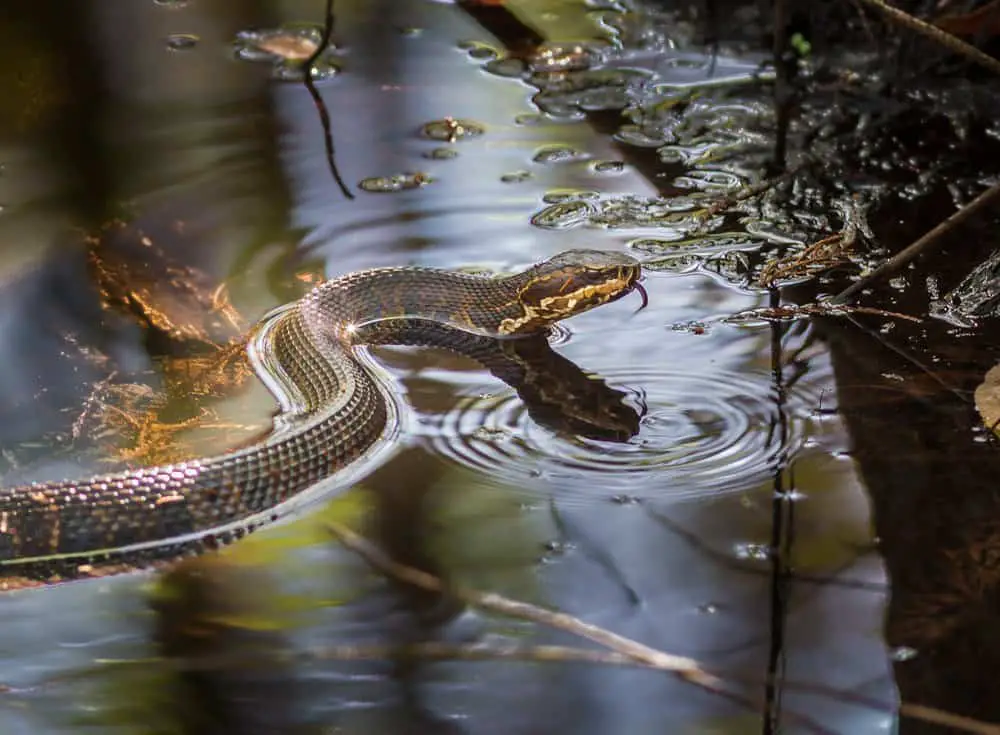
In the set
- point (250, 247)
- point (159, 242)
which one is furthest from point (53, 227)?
point (250, 247)

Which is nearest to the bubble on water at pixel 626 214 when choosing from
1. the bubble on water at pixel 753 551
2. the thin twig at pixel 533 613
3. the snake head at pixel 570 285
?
the snake head at pixel 570 285

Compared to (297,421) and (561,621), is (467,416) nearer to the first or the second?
(297,421)

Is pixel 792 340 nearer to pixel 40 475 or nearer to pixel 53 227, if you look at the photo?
pixel 40 475

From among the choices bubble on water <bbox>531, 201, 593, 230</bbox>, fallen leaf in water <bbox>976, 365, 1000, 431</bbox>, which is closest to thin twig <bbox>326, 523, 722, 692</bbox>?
fallen leaf in water <bbox>976, 365, 1000, 431</bbox>

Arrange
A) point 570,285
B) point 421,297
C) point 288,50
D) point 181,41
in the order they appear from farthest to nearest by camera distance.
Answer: point 181,41 → point 288,50 → point 421,297 → point 570,285

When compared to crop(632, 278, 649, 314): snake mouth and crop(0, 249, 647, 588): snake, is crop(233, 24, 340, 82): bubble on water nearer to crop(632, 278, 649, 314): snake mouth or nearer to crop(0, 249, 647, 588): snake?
crop(0, 249, 647, 588): snake

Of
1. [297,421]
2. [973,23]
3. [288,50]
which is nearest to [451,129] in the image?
[288,50]
